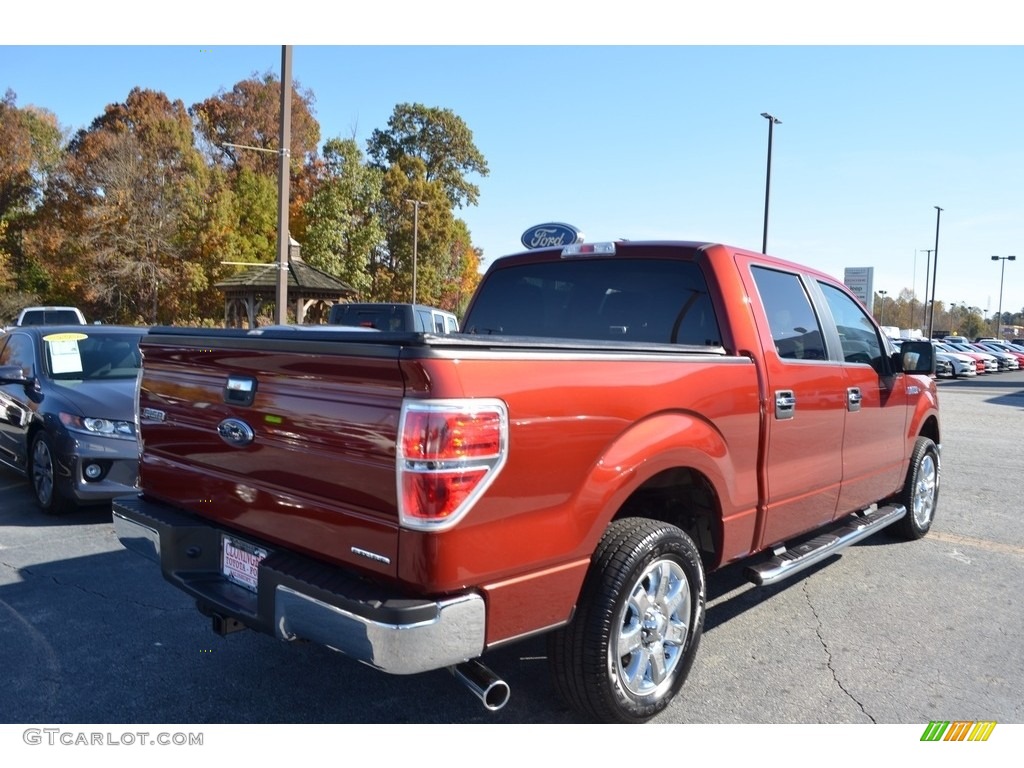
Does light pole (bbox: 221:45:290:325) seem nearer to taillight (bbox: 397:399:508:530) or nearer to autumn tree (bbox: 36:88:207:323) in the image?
taillight (bbox: 397:399:508:530)

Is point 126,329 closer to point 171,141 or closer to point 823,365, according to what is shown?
point 823,365

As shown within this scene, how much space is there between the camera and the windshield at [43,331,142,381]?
23.0ft

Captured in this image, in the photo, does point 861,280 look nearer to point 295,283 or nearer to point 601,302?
point 295,283

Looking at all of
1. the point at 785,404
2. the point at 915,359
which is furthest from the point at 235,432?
the point at 915,359

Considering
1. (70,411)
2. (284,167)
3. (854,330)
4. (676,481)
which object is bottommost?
(70,411)

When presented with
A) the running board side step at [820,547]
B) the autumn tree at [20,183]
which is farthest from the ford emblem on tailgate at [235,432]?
the autumn tree at [20,183]

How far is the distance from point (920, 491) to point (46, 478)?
273 inches

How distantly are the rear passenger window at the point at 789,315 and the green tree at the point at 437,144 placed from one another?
58349 millimetres

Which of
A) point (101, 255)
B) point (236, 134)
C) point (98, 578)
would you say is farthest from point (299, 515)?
point (236, 134)

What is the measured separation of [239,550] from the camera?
9.98ft

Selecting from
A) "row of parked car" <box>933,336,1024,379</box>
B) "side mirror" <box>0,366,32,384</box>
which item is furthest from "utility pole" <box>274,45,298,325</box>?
"row of parked car" <box>933,336,1024,379</box>

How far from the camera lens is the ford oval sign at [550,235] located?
5773 millimetres

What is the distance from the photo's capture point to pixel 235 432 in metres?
3.03

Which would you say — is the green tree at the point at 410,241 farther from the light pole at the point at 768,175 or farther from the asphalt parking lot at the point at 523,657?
the asphalt parking lot at the point at 523,657
